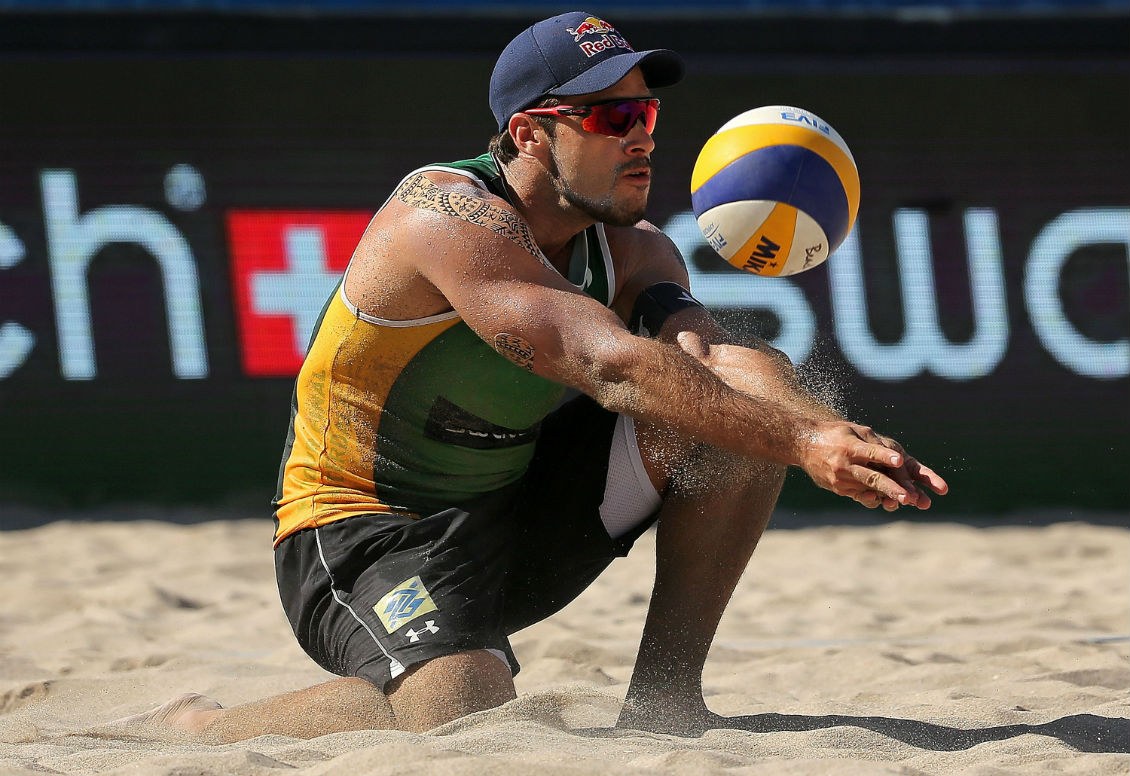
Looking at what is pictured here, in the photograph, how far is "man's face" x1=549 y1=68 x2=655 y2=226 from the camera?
306cm

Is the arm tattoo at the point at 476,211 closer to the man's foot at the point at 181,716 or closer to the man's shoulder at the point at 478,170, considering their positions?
the man's shoulder at the point at 478,170

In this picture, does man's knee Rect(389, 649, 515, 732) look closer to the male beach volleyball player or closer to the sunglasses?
the male beach volleyball player

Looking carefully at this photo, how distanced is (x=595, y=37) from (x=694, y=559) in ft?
3.87

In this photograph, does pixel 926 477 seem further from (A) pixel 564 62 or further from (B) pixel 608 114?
(A) pixel 564 62

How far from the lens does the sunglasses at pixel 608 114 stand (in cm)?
306

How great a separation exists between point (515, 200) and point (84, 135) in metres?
4.04

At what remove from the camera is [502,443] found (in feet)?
10.3

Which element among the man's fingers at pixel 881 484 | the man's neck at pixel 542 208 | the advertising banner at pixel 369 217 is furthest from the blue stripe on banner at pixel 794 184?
the advertising banner at pixel 369 217

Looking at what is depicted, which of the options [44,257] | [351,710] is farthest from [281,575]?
[44,257]

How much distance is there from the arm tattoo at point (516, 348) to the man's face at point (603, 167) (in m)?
0.46

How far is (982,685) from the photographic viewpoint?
11.6 ft

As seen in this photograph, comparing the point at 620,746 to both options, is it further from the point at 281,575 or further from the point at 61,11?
the point at 61,11

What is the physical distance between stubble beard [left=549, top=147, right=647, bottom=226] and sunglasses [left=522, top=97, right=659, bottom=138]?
8cm

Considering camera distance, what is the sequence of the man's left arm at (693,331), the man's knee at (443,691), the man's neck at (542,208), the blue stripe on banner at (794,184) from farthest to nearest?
the blue stripe on banner at (794,184) < the man's neck at (542,208) < the man's left arm at (693,331) < the man's knee at (443,691)
